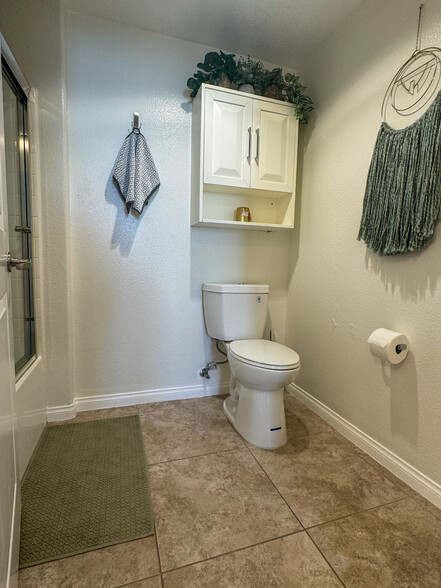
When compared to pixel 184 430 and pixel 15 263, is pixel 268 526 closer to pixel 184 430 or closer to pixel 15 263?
pixel 184 430

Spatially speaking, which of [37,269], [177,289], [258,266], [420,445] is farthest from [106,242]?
[420,445]

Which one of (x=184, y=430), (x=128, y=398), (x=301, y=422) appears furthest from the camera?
(x=128, y=398)

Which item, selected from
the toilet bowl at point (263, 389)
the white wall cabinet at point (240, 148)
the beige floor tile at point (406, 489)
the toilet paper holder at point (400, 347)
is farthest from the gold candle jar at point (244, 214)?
the beige floor tile at point (406, 489)

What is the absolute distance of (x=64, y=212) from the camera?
65.2 inches

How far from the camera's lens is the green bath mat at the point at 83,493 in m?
1.02

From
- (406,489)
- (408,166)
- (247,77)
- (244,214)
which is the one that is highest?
(247,77)

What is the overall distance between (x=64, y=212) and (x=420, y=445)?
2083 mm

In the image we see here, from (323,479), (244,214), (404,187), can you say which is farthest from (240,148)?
(323,479)

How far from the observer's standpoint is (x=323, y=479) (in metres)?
1.34

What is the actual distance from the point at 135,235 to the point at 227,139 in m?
0.79

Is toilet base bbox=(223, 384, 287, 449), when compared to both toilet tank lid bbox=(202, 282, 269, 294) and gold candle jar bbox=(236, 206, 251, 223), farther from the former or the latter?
gold candle jar bbox=(236, 206, 251, 223)

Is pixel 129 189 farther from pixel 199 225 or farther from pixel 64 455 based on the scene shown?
pixel 64 455

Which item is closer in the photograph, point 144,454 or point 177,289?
point 144,454

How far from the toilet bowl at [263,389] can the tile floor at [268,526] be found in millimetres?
74
